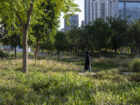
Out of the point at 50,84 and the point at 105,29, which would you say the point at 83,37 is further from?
the point at 50,84

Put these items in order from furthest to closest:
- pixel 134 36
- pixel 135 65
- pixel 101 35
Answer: pixel 101 35 < pixel 134 36 < pixel 135 65

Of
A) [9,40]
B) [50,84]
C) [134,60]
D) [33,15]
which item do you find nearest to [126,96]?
[50,84]

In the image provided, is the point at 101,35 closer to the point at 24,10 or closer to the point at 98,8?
the point at 24,10

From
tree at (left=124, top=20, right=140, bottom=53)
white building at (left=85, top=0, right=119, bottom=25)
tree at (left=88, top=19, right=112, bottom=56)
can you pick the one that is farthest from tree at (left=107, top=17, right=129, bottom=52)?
white building at (left=85, top=0, right=119, bottom=25)

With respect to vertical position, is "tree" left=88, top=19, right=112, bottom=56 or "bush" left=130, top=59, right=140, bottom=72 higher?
"tree" left=88, top=19, right=112, bottom=56

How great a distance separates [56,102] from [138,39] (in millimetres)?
19806

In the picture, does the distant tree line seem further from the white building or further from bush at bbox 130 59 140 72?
the white building

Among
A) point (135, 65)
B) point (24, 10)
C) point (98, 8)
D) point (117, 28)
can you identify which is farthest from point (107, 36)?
point (98, 8)

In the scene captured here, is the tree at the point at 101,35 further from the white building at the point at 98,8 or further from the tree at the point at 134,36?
the white building at the point at 98,8

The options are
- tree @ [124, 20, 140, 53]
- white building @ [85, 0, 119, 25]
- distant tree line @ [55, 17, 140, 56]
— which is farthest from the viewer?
white building @ [85, 0, 119, 25]

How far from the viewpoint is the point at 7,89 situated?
16.5 ft

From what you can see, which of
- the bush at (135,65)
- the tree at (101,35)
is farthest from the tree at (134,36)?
the bush at (135,65)

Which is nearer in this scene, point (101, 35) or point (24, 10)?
point (24, 10)

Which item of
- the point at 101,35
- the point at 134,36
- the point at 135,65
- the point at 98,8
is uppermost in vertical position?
the point at 98,8
